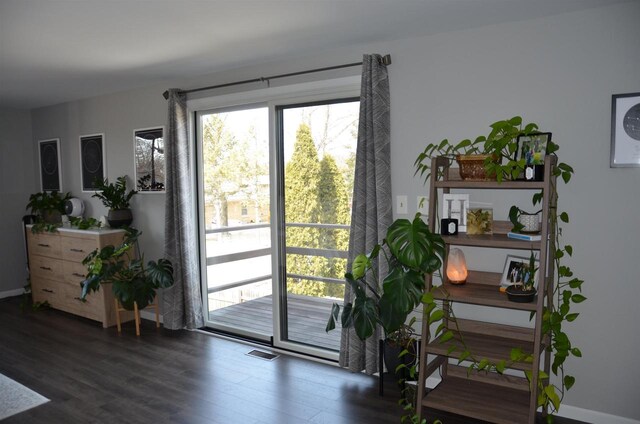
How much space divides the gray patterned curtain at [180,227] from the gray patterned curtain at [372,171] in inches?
72.2

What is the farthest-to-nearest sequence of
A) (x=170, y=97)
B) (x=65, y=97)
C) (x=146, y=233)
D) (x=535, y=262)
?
(x=65, y=97) < (x=146, y=233) < (x=170, y=97) < (x=535, y=262)

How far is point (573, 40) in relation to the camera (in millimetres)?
2594

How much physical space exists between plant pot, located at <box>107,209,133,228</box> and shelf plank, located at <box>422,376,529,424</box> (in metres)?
3.52

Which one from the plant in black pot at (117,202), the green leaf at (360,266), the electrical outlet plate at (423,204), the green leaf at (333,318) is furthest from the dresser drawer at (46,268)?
the electrical outlet plate at (423,204)

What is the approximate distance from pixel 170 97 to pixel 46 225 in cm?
228

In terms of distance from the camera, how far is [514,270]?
2623 mm

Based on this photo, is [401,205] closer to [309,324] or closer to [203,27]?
[309,324]

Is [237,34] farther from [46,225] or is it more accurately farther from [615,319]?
[46,225]

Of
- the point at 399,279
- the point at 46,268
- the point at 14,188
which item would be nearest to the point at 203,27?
the point at 399,279

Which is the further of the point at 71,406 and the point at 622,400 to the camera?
the point at 71,406

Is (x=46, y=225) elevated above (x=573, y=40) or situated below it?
below

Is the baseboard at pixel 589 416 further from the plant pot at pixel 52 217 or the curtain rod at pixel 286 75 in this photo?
the plant pot at pixel 52 217

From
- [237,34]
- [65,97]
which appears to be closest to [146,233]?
[65,97]

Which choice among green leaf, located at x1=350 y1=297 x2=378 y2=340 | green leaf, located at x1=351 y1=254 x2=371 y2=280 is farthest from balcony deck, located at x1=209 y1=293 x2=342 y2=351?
green leaf, located at x1=351 y1=254 x2=371 y2=280
